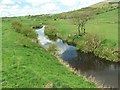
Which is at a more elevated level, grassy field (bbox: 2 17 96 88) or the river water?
grassy field (bbox: 2 17 96 88)

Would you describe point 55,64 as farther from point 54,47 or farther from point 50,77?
point 54,47

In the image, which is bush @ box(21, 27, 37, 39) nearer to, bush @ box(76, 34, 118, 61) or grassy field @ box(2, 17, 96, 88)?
bush @ box(76, 34, 118, 61)

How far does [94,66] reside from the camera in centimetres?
6819

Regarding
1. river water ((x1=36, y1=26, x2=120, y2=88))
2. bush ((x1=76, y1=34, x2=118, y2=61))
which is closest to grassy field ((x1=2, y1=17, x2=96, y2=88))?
river water ((x1=36, y1=26, x2=120, y2=88))

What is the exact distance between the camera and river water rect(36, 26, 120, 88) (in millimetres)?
54881

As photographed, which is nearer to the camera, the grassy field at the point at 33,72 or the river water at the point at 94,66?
the grassy field at the point at 33,72

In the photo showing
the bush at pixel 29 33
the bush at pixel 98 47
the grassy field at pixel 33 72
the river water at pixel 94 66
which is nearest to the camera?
the grassy field at pixel 33 72

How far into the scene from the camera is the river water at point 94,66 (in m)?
54.9

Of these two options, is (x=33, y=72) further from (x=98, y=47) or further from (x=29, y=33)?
(x=29, y=33)

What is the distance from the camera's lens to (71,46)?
312ft

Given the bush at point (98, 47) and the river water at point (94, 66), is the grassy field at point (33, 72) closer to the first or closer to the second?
the river water at point (94, 66)

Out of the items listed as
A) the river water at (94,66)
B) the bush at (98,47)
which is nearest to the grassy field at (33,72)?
the river water at (94,66)

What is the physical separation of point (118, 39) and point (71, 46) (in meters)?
17.1

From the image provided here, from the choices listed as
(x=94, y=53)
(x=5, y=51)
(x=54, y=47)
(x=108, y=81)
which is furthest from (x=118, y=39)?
(x=5, y=51)
